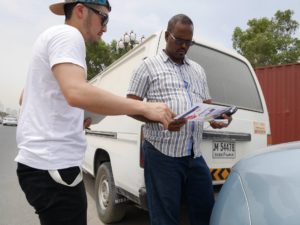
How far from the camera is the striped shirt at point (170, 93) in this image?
235cm

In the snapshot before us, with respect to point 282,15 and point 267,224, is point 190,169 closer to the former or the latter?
point 267,224

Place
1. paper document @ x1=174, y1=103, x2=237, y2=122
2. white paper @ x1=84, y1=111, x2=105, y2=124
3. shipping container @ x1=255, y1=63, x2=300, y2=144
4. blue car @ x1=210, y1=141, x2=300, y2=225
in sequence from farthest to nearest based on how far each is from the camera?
shipping container @ x1=255, y1=63, x2=300, y2=144
white paper @ x1=84, y1=111, x2=105, y2=124
paper document @ x1=174, y1=103, x2=237, y2=122
blue car @ x1=210, y1=141, x2=300, y2=225

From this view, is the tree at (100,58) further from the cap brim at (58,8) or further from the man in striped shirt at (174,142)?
the cap brim at (58,8)

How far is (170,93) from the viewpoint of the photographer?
95.0 inches

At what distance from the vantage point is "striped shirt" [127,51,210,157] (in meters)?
2.35

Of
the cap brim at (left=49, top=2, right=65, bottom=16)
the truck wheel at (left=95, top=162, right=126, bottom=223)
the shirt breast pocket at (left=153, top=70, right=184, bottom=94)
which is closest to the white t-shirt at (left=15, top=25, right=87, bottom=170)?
the cap brim at (left=49, top=2, right=65, bottom=16)

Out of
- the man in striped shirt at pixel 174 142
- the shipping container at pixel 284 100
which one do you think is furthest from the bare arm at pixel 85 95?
the shipping container at pixel 284 100

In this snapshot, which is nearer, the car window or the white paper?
the white paper

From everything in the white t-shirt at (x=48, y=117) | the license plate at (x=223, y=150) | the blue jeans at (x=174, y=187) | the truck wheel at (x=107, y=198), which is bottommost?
the truck wheel at (x=107, y=198)

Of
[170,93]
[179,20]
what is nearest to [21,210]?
[170,93]

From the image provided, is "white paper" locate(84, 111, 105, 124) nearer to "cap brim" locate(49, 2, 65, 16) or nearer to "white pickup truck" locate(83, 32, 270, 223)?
"cap brim" locate(49, 2, 65, 16)

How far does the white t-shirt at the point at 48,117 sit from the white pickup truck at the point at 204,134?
1296 mm

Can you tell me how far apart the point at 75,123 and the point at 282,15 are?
2184 centimetres

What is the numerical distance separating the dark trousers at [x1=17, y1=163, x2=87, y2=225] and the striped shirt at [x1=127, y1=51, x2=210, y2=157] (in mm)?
857
